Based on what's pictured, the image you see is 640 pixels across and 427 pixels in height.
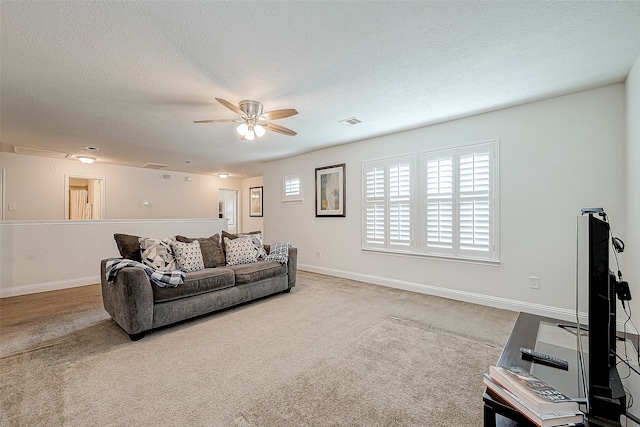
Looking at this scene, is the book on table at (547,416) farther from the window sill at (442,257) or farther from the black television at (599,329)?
the window sill at (442,257)

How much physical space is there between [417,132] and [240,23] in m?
2.98

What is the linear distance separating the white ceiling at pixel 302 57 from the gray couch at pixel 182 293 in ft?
5.99

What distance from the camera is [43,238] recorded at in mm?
4305

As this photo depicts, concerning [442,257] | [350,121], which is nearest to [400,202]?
[442,257]

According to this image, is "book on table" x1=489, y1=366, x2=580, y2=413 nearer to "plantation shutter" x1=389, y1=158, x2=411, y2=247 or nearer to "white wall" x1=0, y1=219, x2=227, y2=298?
"plantation shutter" x1=389, y1=158, x2=411, y2=247

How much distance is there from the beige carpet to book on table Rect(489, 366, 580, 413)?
24.6 inches

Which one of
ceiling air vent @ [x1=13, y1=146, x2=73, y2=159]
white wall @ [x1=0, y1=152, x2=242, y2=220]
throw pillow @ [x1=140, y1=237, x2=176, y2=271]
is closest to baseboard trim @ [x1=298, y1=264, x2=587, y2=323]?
throw pillow @ [x1=140, y1=237, x2=176, y2=271]

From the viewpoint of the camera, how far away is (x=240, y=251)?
3891 millimetres

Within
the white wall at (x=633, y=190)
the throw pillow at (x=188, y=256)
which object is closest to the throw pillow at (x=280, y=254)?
the throw pillow at (x=188, y=256)

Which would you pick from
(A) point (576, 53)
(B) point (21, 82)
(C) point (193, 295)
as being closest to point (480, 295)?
(A) point (576, 53)

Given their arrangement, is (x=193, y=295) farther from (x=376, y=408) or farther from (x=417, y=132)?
(x=417, y=132)

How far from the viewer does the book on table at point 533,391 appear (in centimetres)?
97

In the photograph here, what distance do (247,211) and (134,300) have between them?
684 cm

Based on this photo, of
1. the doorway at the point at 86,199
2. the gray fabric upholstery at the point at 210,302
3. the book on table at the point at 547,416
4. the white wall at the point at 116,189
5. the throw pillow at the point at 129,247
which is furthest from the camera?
the doorway at the point at 86,199
